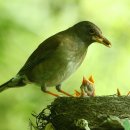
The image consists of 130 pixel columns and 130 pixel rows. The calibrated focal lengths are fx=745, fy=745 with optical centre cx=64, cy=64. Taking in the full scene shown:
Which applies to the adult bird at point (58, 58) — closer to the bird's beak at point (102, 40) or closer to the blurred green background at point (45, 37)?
the bird's beak at point (102, 40)

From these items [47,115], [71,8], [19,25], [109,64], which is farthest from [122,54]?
[47,115]

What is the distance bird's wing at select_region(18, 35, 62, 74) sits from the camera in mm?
7516

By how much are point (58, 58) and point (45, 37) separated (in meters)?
1.57

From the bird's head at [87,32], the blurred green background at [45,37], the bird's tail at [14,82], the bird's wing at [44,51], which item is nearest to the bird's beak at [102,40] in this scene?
the bird's head at [87,32]

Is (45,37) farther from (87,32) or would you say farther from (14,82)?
(87,32)

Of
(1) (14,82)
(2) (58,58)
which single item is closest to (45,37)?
(1) (14,82)

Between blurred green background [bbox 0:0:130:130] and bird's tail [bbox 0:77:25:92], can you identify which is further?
blurred green background [bbox 0:0:130:130]

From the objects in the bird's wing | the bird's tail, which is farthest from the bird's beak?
the bird's tail

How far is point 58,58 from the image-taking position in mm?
7473

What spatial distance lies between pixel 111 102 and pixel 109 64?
11.5 ft

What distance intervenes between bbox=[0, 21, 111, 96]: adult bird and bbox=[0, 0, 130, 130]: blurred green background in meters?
0.38

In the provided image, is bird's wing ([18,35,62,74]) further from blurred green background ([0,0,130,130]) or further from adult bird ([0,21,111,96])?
blurred green background ([0,0,130,130])

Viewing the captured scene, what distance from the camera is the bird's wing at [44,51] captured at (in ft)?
24.7

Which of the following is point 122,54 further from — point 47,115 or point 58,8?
point 47,115
